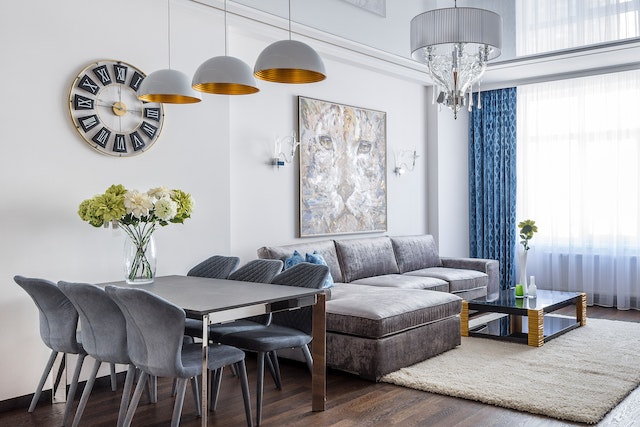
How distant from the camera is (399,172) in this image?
7.11 metres

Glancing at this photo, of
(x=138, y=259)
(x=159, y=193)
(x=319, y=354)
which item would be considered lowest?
(x=319, y=354)

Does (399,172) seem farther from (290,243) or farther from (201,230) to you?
(201,230)

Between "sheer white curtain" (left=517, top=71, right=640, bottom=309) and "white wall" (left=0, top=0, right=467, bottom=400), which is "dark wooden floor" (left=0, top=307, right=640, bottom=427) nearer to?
"white wall" (left=0, top=0, right=467, bottom=400)

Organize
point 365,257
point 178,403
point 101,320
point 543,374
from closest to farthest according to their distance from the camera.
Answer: point 178,403 < point 101,320 < point 543,374 < point 365,257

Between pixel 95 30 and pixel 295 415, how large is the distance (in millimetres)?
2712

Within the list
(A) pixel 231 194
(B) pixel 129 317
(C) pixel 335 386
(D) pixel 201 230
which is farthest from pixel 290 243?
(B) pixel 129 317

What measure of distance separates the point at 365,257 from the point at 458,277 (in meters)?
0.96

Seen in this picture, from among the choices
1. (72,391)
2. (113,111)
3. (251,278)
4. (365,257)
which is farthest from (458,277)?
(72,391)

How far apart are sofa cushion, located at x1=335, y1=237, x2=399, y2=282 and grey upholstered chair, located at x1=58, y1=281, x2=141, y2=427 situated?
301cm

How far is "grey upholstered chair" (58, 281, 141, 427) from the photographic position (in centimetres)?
293

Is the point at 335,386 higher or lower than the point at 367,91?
lower

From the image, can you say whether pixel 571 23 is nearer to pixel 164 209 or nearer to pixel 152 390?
pixel 164 209

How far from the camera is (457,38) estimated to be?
12.9 feet

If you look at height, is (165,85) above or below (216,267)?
above
